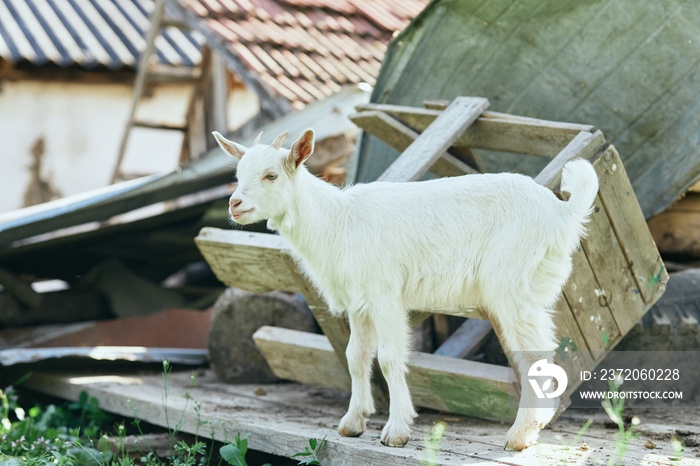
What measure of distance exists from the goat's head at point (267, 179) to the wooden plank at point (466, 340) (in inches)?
65.4

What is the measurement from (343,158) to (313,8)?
3.35 metres

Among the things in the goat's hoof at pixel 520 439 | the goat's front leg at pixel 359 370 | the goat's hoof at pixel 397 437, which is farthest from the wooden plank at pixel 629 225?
the goat's hoof at pixel 397 437

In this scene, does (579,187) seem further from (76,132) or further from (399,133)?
(76,132)

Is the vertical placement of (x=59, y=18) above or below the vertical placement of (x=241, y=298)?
above

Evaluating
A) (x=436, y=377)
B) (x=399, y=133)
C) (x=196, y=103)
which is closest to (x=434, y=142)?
(x=399, y=133)

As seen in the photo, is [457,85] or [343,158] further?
[343,158]

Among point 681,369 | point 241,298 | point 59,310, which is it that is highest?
point 681,369

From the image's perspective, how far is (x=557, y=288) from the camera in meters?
3.20

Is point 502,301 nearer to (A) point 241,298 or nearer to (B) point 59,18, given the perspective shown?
(A) point 241,298

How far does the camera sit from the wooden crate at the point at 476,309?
3.43 m

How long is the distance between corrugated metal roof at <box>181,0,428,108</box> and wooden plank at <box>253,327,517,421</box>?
296 centimetres

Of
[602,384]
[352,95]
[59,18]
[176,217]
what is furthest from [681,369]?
[59,18]

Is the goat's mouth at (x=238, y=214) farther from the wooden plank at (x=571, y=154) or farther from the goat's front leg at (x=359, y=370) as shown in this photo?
the wooden plank at (x=571, y=154)

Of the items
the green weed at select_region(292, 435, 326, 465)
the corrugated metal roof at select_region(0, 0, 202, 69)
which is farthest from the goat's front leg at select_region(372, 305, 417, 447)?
the corrugated metal roof at select_region(0, 0, 202, 69)
